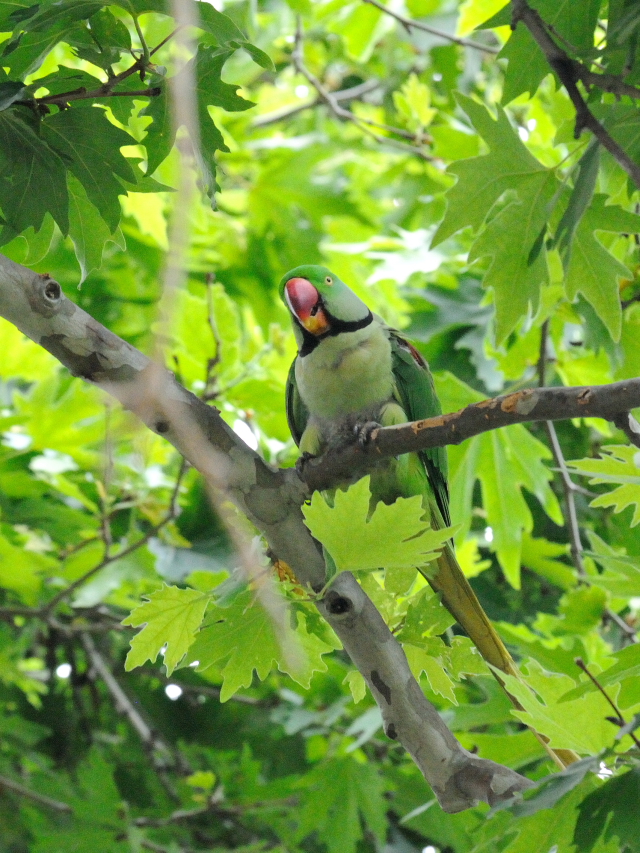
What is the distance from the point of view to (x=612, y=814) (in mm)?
1165

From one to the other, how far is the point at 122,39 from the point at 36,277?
40 cm

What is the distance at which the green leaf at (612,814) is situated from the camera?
1141 mm

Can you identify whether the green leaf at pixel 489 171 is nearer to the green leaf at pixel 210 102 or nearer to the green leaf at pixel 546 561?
the green leaf at pixel 210 102

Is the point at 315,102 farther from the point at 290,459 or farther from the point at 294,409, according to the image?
the point at 294,409

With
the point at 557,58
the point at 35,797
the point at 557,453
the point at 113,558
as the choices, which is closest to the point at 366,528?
the point at 557,58

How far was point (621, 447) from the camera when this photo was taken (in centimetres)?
136

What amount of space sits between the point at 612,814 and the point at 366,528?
0.51 m

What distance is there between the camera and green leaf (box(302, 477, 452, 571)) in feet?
4.08

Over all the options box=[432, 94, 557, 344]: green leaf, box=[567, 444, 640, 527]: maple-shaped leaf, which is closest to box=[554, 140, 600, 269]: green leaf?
box=[432, 94, 557, 344]: green leaf

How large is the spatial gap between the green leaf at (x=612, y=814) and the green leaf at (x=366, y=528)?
0.41 meters

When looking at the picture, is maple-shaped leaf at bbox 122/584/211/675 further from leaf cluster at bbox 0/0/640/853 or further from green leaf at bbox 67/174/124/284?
green leaf at bbox 67/174/124/284

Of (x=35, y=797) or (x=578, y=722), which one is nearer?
(x=578, y=722)

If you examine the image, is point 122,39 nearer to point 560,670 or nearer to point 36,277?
point 36,277

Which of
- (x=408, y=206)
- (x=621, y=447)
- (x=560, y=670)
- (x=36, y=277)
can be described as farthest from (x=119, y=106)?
(x=408, y=206)
